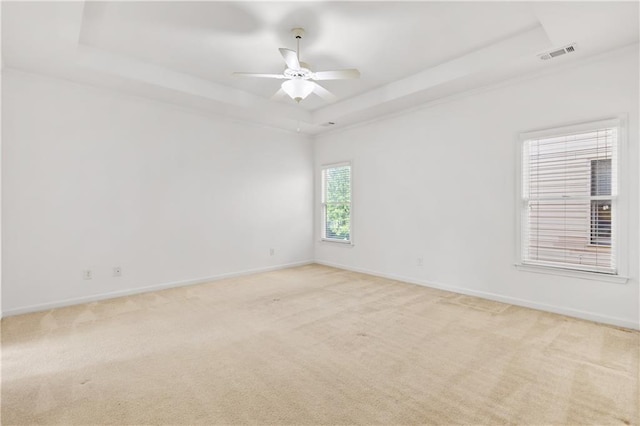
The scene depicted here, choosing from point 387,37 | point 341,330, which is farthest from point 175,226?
point 387,37

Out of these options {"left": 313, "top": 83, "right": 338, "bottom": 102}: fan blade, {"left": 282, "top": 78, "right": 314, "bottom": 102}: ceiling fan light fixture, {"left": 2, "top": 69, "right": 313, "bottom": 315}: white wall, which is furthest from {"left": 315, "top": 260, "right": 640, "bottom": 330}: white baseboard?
{"left": 282, "top": 78, "right": 314, "bottom": 102}: ceiling fan light fixture

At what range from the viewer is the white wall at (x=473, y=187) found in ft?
10.7

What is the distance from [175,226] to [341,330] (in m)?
3.09

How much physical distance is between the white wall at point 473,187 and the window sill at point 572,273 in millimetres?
55

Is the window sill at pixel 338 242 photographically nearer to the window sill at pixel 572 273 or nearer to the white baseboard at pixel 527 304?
the white baseboard at pixel 527 304

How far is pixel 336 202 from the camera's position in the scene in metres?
6.32

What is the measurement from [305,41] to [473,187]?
2.83m

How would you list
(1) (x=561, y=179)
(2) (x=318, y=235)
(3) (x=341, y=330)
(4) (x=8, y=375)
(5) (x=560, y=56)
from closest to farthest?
(4) (x=8, y=375)
(3) (x=341, y=330)
(5) (x=560, y=56)
(1) (x=561, y=179)
(2) (x=318, y=235)

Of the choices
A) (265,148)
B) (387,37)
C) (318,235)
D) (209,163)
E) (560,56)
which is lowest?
(318,235)

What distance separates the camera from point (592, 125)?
3.34m

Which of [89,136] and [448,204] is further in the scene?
[448,204]

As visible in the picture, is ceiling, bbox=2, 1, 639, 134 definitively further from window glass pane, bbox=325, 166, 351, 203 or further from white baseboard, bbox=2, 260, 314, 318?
white baseboard, bbox=2, 260, 314, 318

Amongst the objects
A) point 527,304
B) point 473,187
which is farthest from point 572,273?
point 473,187

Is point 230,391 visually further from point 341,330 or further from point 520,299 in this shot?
point 520,299
